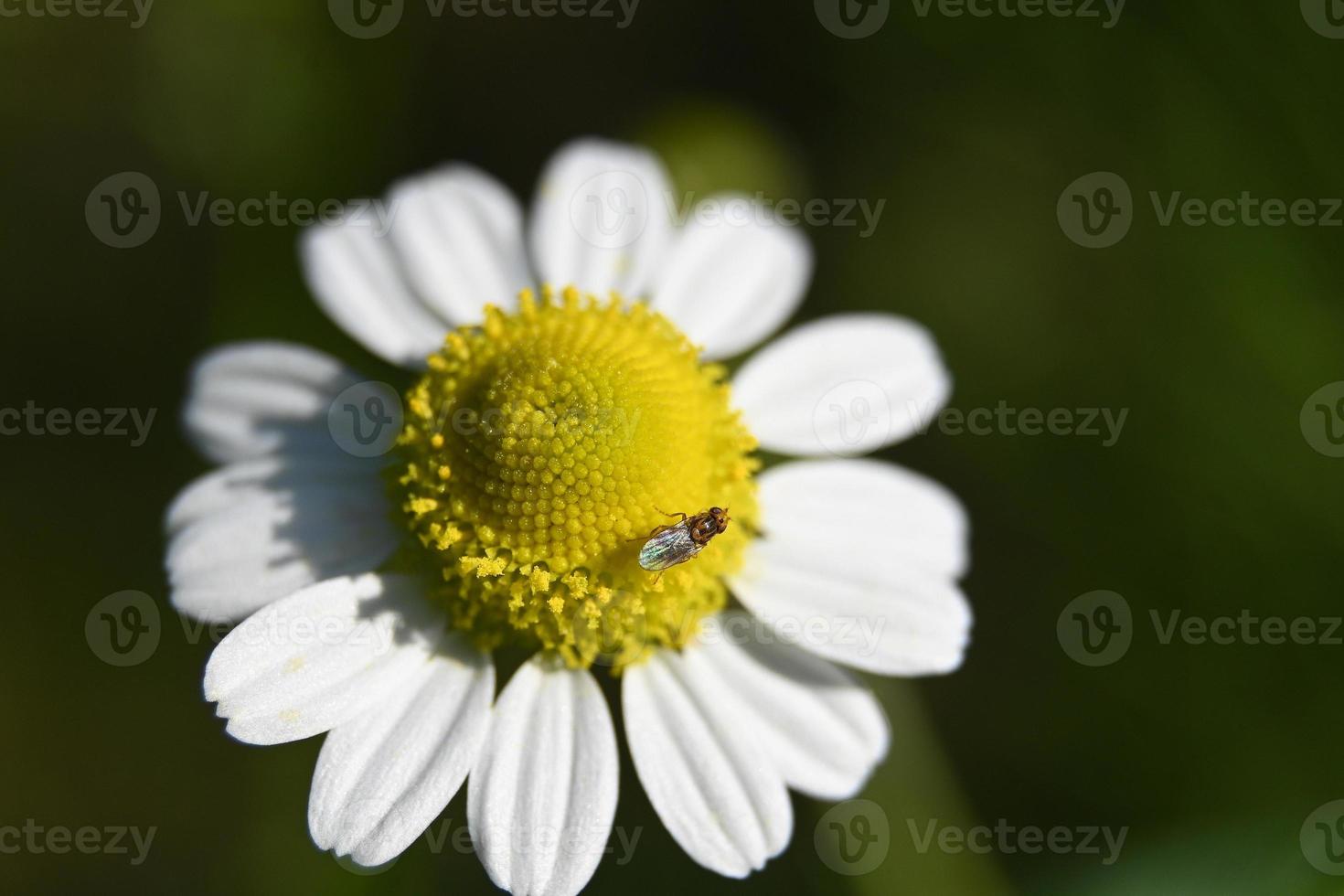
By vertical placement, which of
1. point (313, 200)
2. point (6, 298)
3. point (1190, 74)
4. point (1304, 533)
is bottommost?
point (1304, 533)

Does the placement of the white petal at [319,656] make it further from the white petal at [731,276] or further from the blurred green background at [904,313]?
the white petal at [731,276]

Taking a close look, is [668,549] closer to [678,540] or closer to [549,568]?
[678,540]

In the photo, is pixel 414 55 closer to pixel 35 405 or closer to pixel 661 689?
pixel 35 405

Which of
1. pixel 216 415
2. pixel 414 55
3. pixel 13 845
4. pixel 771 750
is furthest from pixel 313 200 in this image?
pixel 771 750

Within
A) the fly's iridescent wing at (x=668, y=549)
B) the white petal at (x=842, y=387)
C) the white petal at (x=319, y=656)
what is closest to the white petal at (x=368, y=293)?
the white petal at (x=319, y=656)

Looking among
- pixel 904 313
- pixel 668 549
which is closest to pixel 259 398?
pixel 668 549

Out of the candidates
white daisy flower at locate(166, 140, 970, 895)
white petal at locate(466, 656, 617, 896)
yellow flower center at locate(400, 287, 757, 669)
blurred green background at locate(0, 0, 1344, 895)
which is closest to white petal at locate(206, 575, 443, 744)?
white daisy flower at locate(166, 140, 970, 895)

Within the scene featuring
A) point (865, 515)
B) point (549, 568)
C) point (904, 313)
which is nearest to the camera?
point (549, 568)

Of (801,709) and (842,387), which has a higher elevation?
(842,387)
